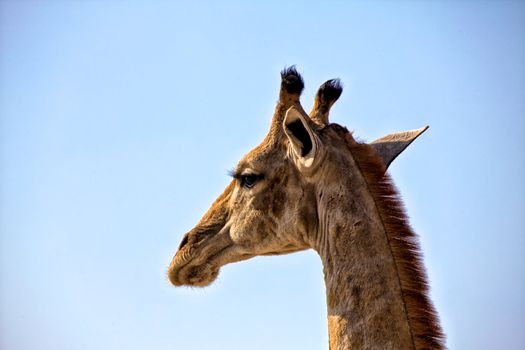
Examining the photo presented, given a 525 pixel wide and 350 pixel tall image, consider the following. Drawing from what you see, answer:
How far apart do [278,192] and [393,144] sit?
4.32ft

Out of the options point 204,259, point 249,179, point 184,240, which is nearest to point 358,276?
point 249,179

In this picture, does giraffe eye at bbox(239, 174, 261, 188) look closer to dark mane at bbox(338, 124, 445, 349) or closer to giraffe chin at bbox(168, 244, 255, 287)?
giraffe chin at bbox(168, 244, 255, 287)

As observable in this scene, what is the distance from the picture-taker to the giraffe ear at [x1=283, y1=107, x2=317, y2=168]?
696cm

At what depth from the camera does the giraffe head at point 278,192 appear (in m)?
7.10

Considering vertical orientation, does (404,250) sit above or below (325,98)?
below

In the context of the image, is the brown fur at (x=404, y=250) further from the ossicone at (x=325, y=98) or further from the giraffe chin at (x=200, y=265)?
the giraffe chin at (x=200, y=265)

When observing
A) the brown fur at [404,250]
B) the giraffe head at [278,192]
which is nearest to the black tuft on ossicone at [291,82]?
the giraffe head at [278,192]

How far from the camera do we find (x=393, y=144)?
792cm

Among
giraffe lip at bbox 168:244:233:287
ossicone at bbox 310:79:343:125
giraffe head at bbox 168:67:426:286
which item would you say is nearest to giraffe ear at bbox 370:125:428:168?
giraffe head at bbox 168:67:426:286

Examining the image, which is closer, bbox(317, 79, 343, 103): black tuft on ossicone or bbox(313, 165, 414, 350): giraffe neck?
bbox(313, 165, 414, 350): giraffe neck

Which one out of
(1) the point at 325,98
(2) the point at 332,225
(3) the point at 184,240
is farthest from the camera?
(3) the point at 184,240

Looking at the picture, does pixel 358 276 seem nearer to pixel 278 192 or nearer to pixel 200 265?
pixel 278 192

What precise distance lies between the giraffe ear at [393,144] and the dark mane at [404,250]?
0.69 m

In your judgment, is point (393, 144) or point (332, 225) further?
point (393, 144)
